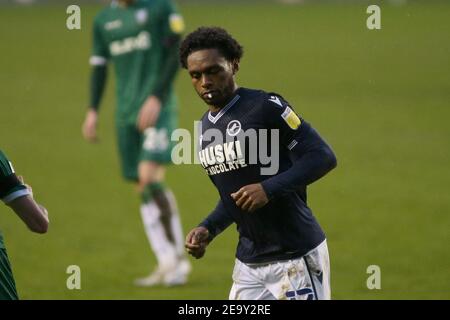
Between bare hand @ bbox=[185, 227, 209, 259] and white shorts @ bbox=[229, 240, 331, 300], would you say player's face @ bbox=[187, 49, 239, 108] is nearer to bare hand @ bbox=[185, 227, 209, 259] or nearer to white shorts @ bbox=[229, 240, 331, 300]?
bare hand @ bbox=[185, 227, 209, 259]

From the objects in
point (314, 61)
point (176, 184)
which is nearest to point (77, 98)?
point (314, 61)

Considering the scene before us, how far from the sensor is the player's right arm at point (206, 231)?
5.84 metres

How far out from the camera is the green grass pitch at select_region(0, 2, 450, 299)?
10.6 m

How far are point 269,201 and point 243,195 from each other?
33cm

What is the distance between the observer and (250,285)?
19.8ft

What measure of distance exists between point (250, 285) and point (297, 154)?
791 millimetres

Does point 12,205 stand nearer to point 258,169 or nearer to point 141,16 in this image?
point 258,169

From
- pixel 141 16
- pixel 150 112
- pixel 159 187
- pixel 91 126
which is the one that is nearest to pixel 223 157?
pixel 150 112

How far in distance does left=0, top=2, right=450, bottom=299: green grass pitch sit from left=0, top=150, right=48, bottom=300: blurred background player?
3.83 m

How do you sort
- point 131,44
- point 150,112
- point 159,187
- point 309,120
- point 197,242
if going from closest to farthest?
point 197,242 → point 150,112 → point 159,187 → point 131,44 → point 309,120

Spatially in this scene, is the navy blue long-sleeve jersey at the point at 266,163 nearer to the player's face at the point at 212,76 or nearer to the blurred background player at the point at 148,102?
the player's face at the point at 212,76

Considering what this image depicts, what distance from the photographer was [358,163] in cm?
1722

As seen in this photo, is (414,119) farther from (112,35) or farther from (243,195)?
(243,195)

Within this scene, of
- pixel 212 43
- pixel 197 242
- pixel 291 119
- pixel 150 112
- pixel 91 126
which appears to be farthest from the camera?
pixel 91 126
